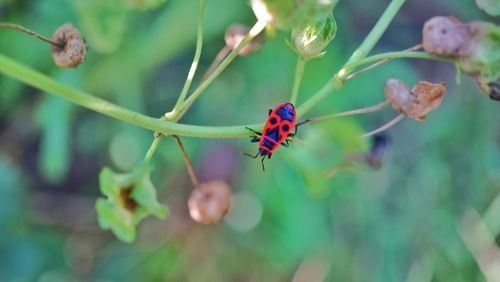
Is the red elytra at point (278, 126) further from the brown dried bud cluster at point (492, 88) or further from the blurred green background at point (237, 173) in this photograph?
the blurred green background at point (237, 173)

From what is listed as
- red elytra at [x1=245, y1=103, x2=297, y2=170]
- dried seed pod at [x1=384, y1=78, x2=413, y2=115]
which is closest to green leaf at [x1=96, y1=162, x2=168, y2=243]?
red elytra at [x1=245, y1=103, x2=297, y2=170]

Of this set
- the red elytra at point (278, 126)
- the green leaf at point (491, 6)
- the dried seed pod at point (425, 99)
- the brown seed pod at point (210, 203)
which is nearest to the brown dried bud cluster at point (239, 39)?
the red elytra at point (278, 126)

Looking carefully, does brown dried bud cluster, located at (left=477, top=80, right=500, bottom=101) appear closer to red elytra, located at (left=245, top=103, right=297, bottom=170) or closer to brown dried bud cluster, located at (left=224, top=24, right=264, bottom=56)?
red elytra, located at (left=245, top=103, right=297, bottom=170)

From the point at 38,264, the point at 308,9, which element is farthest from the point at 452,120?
the point at 308,9

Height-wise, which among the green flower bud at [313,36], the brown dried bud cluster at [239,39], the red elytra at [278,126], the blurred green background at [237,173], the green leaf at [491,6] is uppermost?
the blurred green background at [237,173]

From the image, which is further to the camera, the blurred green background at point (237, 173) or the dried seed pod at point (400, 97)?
the blurred green background at point (237, 173)
